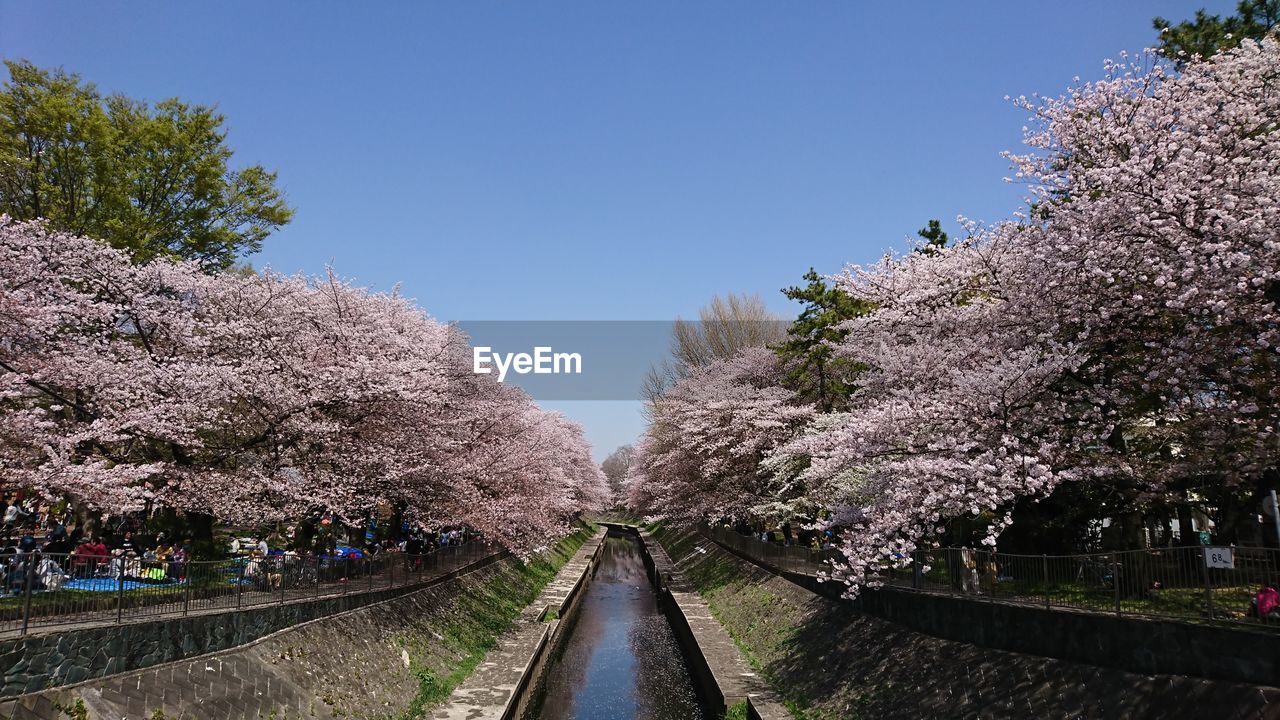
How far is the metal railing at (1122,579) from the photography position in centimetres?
989

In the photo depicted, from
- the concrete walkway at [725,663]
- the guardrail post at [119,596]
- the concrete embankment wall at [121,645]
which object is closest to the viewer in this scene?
the concrete embankment wall at [121,645]

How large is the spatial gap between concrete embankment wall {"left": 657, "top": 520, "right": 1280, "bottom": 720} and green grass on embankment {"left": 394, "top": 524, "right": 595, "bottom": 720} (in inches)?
349

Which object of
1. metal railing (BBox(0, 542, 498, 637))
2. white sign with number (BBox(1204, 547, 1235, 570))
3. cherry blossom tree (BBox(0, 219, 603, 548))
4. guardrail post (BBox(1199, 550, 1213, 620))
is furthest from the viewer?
cherry blossom tree (BBox(0, 219, 603, 548))

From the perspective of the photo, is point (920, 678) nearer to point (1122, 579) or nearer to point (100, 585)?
point (1122, 579)

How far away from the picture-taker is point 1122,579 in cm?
1188

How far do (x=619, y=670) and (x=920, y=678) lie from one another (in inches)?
595

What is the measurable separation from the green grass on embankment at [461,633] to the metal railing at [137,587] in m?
3.18

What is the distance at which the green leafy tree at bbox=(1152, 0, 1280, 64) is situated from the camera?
55.6 ft

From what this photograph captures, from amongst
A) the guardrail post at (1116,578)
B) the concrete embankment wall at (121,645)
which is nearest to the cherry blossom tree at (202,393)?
the concrete embankment wall at (121,645)

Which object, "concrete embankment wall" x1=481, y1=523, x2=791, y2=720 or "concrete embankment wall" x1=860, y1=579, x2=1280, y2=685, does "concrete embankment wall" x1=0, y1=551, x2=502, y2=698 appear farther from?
"concrete embankment wall" x1=860, y1=579, x2=1280, y2=685

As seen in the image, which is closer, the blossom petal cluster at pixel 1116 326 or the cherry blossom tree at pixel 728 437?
the blossom petal cluster at pixel 1116 326

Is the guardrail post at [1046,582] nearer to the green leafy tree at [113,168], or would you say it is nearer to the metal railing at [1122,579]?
the metal railing at [1122,579]

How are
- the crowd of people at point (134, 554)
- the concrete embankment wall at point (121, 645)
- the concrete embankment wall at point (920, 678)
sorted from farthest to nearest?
A: the crowd of people at point (134, 554)
the concrete embankment wall at point (920, 678)
the concrete embankment wall at point (121, 645)

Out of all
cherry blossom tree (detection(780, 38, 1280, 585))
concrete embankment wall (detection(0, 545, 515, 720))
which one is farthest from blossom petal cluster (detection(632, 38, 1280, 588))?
concrete embankment wall (detection(0, 545, 515, 720))
